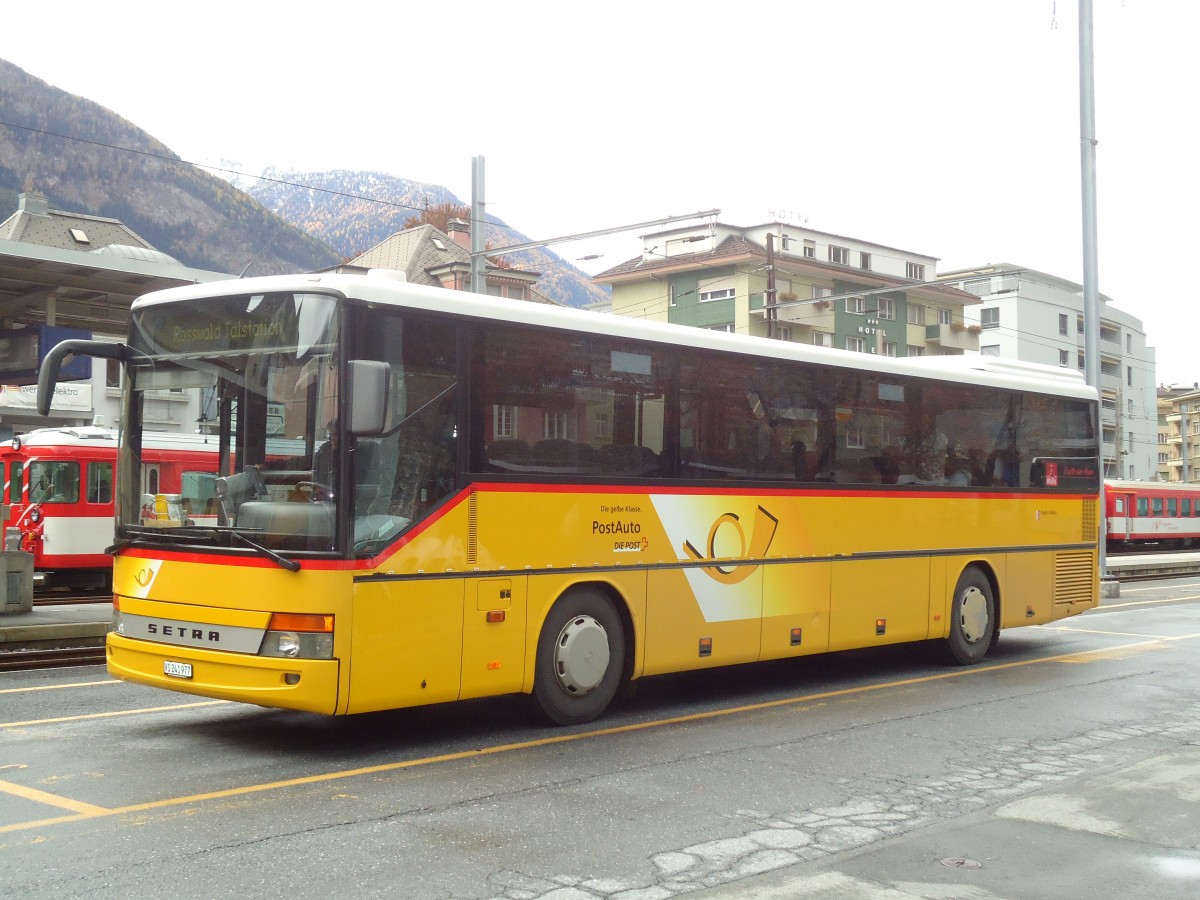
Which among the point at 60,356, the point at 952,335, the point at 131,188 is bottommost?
the point at 60,356

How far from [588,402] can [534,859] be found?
4.34 metres

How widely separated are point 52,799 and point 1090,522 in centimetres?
1235

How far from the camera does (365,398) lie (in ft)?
25.8

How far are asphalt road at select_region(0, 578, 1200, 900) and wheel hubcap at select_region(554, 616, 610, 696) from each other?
0.36 m

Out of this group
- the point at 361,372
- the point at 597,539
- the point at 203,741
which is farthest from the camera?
the point at 597,539

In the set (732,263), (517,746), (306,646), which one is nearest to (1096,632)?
(517,746)

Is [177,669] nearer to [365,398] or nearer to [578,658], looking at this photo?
[365,398]

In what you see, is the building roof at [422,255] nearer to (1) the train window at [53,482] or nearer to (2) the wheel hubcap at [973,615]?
(1) the train window at [53,482]

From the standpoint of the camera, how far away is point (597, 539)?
9633mm

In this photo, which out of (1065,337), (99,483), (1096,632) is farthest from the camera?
(1065,337)

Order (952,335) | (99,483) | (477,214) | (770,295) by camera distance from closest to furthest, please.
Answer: (477,214) → (99,483) → (770,295) → (952,335)

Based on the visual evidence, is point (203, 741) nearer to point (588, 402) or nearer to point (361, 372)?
point (361, 372)

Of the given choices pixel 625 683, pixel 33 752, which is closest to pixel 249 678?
pixel 33 752

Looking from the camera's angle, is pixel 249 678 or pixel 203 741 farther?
pixel 203 741
